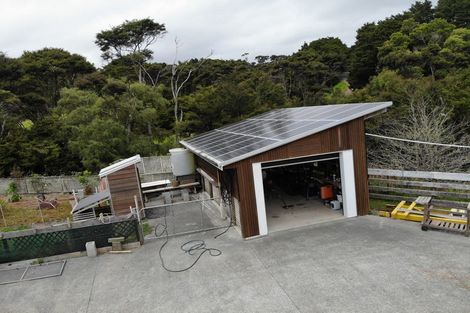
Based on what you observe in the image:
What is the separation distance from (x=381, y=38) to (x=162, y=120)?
30.8 metres

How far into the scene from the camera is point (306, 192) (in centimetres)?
1505

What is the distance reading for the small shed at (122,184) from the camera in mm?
13969

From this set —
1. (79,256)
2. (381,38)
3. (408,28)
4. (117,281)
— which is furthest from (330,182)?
(381,38)

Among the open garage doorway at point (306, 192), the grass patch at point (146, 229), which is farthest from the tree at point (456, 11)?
the grass patch at point (146, 229)

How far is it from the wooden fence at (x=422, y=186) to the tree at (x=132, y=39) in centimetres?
3036

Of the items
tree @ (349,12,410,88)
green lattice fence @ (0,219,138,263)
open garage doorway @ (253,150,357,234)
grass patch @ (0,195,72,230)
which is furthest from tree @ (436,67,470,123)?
tree @ (349,12,410,88)

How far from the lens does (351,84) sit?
147ft

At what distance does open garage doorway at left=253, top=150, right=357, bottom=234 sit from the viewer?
11586 mm

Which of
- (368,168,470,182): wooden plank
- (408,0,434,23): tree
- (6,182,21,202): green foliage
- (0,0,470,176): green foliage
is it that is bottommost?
(6,182,21,202): green foliage

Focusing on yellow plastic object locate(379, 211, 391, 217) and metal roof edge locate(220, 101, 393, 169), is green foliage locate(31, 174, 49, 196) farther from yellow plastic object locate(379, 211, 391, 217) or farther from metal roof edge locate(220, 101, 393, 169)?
yellow plastic object locate(379, 211, 391, 217)

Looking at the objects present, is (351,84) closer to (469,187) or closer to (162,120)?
(162,120)

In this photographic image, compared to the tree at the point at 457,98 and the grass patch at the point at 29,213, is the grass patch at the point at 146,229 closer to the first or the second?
the grass patch at the point at 29,213

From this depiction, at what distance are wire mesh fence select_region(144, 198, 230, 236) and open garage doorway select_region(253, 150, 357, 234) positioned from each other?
1.97 metres

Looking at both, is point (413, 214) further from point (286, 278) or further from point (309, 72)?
point (309, 72)
